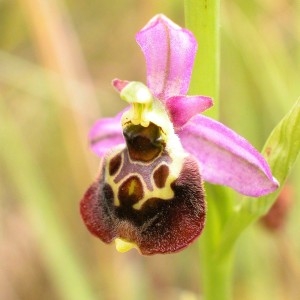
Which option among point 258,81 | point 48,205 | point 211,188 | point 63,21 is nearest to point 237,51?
point 258,81

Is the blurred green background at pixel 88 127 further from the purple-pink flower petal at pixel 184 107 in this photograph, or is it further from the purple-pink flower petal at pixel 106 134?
the purple-pink flower petal at pixel 184 107

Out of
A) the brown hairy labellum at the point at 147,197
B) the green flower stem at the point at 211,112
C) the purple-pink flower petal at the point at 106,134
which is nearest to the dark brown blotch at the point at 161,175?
the brown hairy labellum at the point at 147,197

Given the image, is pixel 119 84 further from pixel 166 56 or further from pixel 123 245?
pixel 123 245

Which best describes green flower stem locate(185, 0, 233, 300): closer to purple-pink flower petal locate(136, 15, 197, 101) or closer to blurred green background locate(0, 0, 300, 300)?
purple-pink flower petal locate(136, 15, 197, 101)

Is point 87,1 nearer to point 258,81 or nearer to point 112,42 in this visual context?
point 112,42

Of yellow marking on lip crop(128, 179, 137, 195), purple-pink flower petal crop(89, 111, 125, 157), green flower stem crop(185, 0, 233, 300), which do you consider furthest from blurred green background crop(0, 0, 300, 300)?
yellow marking on lip crop(128, 179, 137, 195)

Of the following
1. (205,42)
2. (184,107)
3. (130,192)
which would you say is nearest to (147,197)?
(130,192)
